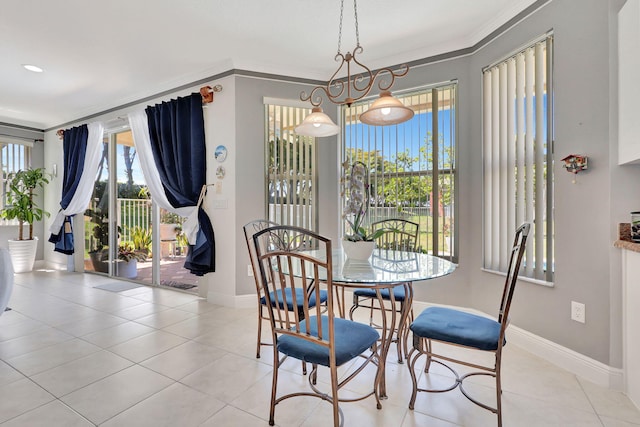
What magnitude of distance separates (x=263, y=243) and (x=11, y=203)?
4854mm

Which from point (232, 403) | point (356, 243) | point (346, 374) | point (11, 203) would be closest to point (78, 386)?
point (232, 403)

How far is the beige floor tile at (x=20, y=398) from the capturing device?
1667mm

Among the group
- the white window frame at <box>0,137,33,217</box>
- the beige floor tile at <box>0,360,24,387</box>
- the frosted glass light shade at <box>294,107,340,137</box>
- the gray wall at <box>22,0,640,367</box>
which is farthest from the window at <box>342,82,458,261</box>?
the white window frame at <box>0,137,33,217</box>

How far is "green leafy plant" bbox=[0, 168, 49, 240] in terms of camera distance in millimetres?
4961

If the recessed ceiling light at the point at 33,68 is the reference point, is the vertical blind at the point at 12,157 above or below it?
below

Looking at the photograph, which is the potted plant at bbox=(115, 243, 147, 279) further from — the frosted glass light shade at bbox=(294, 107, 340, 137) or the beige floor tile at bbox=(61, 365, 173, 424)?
the frosted glass light shade at bbox=(294, 107, 340, 137)

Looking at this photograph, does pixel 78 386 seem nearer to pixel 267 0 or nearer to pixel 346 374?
pixel 346 374

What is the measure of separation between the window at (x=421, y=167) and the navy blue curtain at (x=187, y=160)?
1.79 m

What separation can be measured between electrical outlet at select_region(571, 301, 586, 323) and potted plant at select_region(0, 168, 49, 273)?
706 centimetres

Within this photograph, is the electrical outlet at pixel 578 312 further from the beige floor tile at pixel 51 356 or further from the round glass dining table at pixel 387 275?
the beige floor tile at pixel 51 356

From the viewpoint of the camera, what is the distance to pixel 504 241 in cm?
265

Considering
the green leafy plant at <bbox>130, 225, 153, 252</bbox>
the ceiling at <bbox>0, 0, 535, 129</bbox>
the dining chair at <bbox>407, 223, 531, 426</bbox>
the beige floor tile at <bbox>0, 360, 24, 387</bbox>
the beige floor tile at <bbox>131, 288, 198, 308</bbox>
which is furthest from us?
the green leafy plant at <bbox>130, 225, 153, 252</bbox>

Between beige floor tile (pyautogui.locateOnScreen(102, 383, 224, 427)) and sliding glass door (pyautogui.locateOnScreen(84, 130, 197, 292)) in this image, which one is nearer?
beige floor tile (pyautogui.locateOnScreen(102, 383, 224, 427))

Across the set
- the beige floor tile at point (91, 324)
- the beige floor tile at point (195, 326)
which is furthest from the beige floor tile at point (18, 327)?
the beige floor tile at point (195, 326)
